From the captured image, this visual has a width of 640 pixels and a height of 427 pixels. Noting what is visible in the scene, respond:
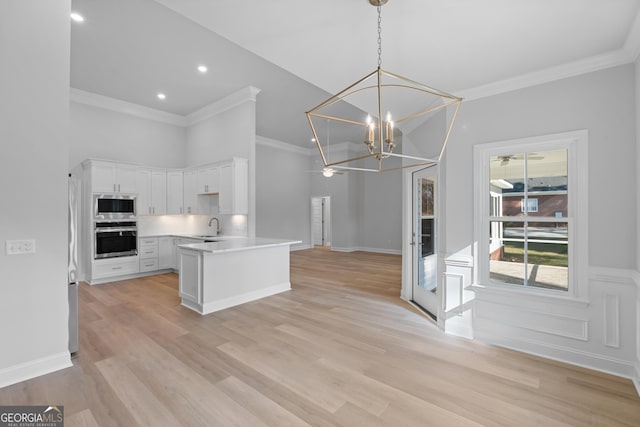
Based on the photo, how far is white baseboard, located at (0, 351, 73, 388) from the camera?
7.36ft

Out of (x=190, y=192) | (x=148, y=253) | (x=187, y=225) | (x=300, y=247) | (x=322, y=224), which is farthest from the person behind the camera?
(x=322, y=224)

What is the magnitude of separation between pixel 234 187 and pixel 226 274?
6.55 ft

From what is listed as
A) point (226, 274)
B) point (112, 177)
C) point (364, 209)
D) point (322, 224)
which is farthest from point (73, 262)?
point (322, 224)

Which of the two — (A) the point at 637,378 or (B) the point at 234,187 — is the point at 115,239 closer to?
(B) the point at 234,187

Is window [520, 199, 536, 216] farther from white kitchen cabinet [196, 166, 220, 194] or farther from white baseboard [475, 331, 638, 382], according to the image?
white kitchen cabinet [196, 166, 220, 194]

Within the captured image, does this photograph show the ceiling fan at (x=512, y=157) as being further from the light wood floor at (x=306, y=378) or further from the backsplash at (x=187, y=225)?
the backsplash at (x=187, y=225)

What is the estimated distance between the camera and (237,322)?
3572 millimetres

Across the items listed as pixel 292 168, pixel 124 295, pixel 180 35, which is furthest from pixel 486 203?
pixel 292 168

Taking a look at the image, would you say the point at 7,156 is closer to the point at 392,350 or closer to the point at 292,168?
the point at 392,350

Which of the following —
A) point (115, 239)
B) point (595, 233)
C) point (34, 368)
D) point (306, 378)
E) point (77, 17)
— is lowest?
point (306, 378)

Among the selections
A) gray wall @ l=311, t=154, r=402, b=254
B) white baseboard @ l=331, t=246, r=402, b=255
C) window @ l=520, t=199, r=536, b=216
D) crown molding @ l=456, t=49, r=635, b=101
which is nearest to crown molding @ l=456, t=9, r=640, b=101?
crown molding @ l=456, t=49, r=635, b=101

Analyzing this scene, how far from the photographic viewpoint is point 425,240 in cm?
426

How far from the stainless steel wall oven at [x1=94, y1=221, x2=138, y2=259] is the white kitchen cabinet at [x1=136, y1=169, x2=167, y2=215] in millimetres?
396

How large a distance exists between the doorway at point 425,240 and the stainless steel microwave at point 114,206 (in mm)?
5315
